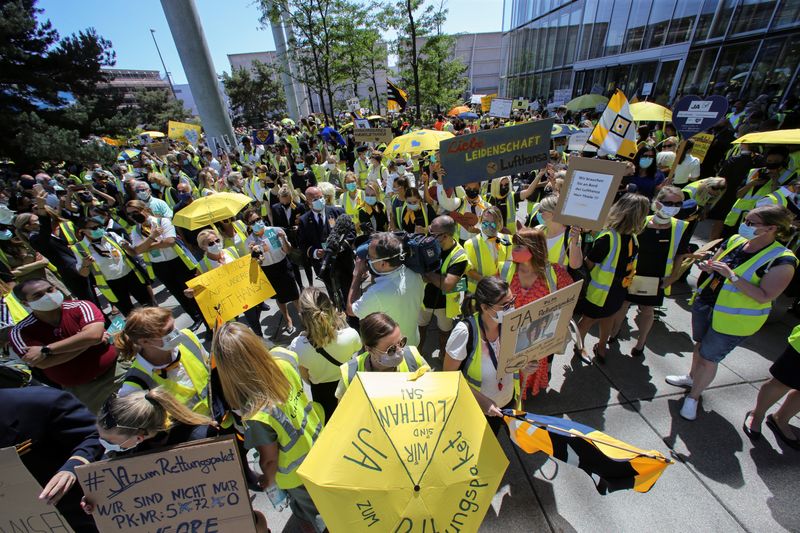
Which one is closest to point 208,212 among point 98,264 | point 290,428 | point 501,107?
point 98,264

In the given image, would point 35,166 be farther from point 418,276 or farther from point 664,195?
point 664,195

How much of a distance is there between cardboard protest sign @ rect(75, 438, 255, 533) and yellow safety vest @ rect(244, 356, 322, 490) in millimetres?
262

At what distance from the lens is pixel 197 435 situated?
190cm

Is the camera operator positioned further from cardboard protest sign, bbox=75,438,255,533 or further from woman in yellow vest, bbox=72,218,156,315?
woman in yellow vest, bbox=72,218,156,315

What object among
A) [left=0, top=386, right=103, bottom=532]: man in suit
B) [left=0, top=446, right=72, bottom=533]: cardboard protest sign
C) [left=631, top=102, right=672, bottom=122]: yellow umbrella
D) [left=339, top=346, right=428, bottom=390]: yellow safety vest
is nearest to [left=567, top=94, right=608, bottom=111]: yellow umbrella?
[left=631, top=102, right=672, bottom=122]: yellow umbrella

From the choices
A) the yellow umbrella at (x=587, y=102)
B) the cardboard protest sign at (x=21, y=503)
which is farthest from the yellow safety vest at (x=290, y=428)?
the yellow umbrella at (x=587, y=102)

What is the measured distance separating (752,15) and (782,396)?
19.7m

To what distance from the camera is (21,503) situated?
1.86m

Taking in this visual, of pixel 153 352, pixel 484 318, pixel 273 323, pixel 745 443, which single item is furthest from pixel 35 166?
pixel 745 443

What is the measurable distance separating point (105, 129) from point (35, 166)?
15.8 ft

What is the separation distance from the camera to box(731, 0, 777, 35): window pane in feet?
44.0

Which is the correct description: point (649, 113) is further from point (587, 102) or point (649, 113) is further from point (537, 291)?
point (537, 291)

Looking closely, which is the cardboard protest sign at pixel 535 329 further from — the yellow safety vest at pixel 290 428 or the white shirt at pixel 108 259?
the white shirt at pixel 108 259

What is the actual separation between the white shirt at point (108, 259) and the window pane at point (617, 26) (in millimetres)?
29296
